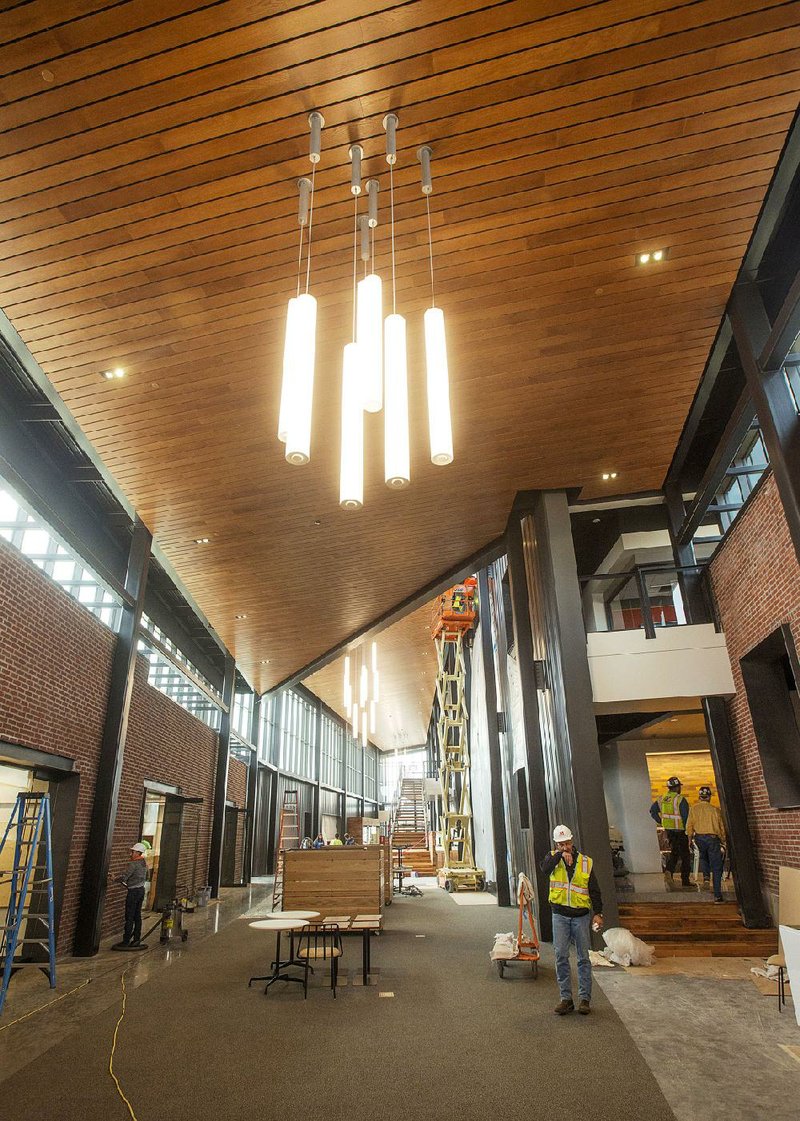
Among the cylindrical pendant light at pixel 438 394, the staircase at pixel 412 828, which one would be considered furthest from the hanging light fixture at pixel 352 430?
the staircase at pixel 412 828

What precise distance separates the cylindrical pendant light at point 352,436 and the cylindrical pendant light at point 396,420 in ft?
0.46

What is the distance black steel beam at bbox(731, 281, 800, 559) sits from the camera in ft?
17.5

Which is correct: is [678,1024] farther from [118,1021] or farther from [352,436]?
[352,436]

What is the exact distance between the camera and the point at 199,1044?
14.4 ft

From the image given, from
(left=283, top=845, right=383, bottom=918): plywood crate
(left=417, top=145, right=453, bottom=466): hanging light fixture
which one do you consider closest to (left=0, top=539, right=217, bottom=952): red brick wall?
(left=283, top=845, right=383, bottom=918): plywood crate

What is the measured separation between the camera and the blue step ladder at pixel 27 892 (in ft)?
18.4

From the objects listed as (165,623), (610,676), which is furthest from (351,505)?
(165,623)

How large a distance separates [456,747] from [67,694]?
14557mm

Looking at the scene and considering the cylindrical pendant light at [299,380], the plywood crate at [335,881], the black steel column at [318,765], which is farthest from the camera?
the black steel column at [318,765]

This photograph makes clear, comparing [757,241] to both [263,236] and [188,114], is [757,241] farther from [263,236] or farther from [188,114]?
[188,114]

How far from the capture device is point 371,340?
3252mm

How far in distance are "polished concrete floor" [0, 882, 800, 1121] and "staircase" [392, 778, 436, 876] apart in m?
16.9

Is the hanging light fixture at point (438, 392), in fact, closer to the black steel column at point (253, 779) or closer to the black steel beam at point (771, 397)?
the black steel beam at point (771, 397)

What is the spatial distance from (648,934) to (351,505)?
7186mm
